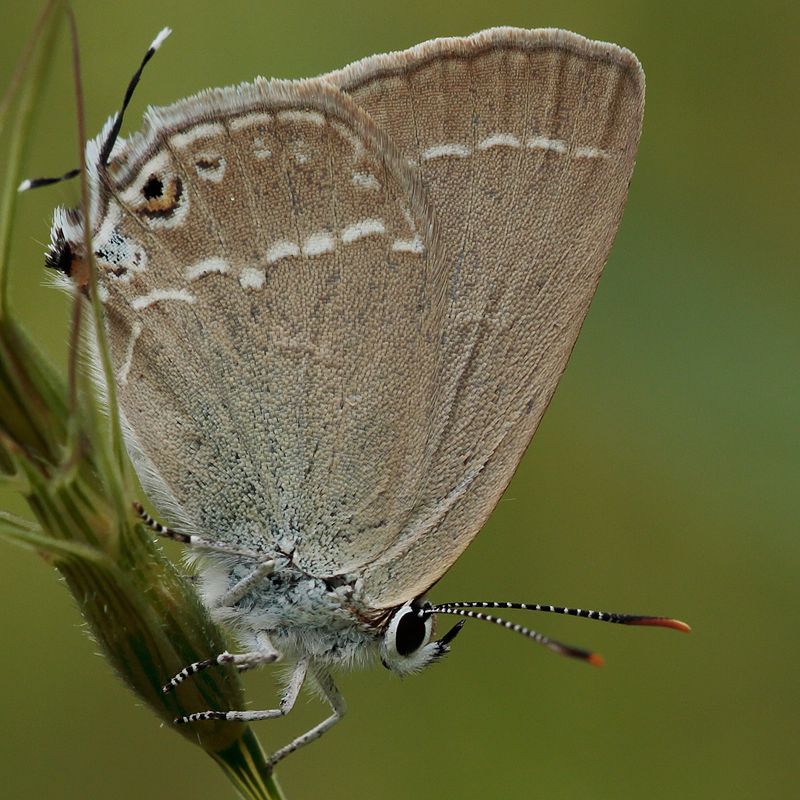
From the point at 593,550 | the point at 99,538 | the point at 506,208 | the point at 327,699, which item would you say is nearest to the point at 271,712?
the point at 327,699

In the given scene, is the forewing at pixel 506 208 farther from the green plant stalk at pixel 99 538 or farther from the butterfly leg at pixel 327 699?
the green plant stalk at pixel 99 538

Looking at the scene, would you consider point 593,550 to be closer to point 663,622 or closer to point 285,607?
point 663,622

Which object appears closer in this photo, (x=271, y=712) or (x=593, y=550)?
(x=271, y=712)

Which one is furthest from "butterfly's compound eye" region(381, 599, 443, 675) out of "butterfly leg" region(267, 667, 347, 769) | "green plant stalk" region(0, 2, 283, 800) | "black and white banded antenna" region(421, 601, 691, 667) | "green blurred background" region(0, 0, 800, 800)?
"green blurred background" region(0, 0, 800, 800)

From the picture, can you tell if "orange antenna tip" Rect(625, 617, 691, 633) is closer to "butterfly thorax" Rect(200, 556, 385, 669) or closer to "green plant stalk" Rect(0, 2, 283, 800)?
"butterfly thorax" Rect(200, 556, 385, 669)

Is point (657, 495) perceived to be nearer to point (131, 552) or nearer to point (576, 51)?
point (576, 51)
